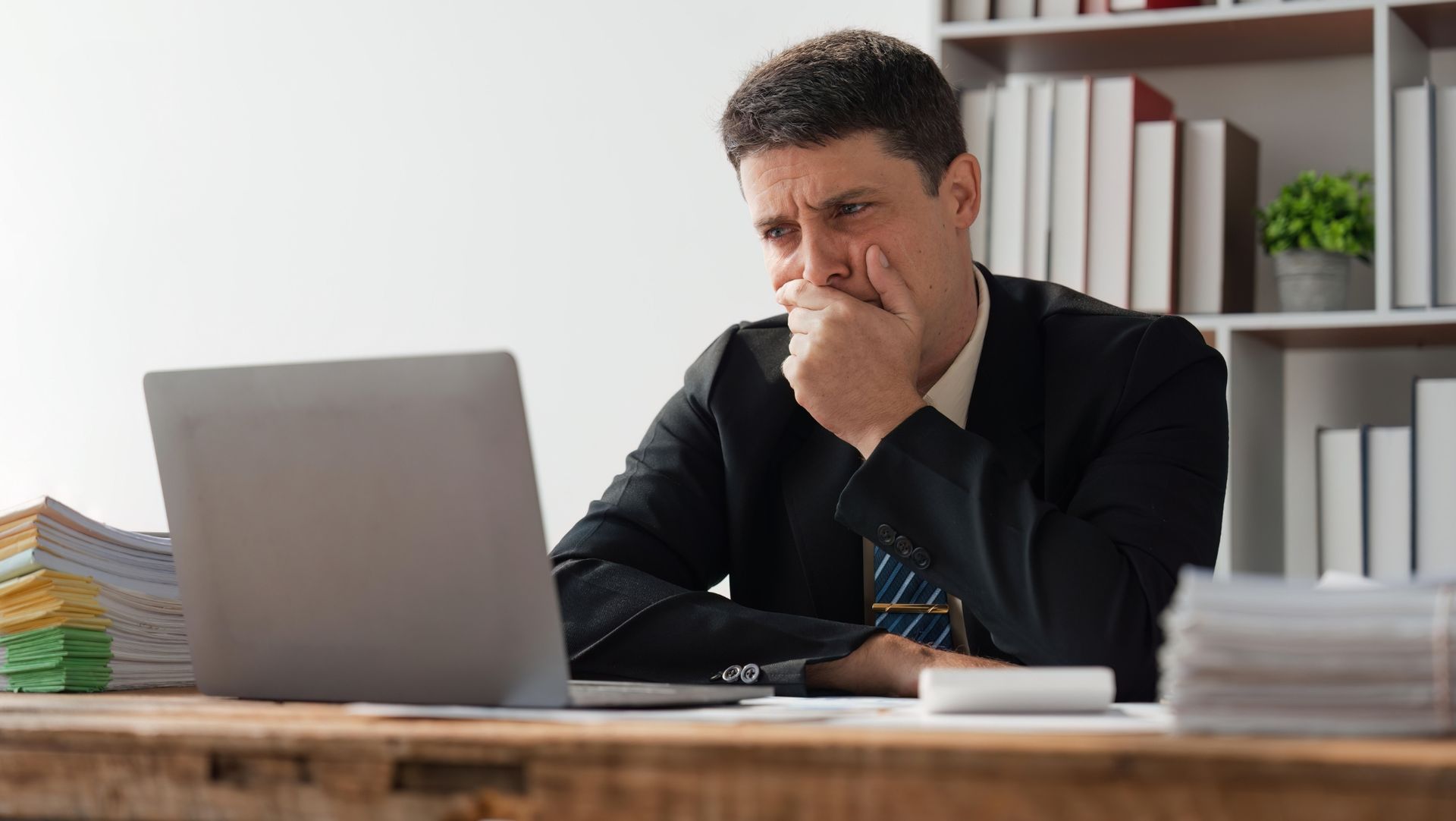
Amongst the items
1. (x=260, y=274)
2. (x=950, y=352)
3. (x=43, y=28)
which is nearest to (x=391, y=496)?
(x=950, y=352)

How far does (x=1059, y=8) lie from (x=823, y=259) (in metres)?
0.82

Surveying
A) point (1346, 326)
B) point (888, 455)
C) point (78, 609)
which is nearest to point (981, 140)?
point (1346, 326)

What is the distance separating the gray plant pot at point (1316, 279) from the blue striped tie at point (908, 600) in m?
0.88

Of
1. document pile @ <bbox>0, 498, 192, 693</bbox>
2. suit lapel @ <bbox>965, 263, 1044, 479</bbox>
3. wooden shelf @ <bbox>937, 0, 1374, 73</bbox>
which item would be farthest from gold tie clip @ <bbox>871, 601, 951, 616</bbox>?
wooden shelf @ <bbox>937, 0, 1374, 73</bbox>

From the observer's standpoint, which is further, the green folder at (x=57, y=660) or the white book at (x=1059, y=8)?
the white book at (x=1059, y=8)

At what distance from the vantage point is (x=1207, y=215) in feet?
6.99

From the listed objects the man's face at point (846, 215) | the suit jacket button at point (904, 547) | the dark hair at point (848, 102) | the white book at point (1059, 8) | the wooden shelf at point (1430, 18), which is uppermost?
the white book at point (1059, 8)

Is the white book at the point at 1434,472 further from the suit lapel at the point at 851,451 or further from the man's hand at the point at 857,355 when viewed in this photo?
the man's hand at the point at 857,355

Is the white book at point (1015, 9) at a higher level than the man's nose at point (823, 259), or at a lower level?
higher

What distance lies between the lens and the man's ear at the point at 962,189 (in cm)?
176

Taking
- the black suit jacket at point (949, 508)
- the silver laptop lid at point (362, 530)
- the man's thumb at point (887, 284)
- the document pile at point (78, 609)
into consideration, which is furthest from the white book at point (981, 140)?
the silver laptop lid at point (362, 530)

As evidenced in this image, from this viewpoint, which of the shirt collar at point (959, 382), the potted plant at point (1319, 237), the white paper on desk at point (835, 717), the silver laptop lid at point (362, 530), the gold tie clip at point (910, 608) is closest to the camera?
the white paper on desk at point (835, 717)

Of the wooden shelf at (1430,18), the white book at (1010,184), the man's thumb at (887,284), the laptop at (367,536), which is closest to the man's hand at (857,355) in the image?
the man's thumb at (887,284)

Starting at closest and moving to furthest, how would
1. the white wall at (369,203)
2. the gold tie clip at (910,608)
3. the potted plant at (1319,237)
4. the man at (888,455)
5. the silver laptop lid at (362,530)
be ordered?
the silver laptop lid at (362,530), the man at (888,455), the gold tie clip at (910,608), the potted plant at (1319,237), the white wall at (369,203)
